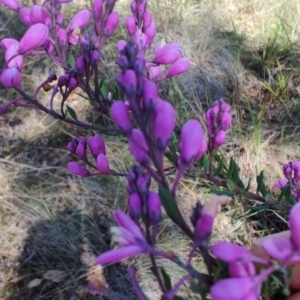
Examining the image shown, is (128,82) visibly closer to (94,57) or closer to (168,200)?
(168,200)

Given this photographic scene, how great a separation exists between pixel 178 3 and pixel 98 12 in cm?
235

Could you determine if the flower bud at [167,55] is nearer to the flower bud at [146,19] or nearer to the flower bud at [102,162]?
the flower bud at [146,19]

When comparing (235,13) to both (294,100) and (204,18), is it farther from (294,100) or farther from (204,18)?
(294,100)

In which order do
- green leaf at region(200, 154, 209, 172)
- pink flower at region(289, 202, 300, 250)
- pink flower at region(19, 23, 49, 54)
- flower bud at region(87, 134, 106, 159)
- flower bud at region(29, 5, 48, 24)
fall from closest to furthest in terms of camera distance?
pink flower at region(289, 202, 300, 250)
pink flower at region(19, 23, 49, 54)
flower bud at region(29, 5, 48, 24)
flower bud at region(87, 134, 106, 159)
green leaf at region(200, 154, 209, 172)

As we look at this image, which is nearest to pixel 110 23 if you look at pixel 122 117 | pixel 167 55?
pixel 167 55

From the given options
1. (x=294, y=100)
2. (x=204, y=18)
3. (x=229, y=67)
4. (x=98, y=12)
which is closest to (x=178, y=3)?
(x=204, y=18)

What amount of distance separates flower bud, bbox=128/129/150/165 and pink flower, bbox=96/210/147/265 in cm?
7

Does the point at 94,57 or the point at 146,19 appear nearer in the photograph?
the point at 94,57

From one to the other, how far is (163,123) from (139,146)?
1.6 inches

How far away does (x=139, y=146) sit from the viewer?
59 cm

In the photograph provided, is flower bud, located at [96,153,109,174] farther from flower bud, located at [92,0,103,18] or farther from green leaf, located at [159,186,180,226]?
green leaf, located at [159,186,180,226]

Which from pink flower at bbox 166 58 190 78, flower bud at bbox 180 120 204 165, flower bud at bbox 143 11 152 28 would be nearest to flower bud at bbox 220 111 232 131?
pink flower at bbox 166 58 190 78

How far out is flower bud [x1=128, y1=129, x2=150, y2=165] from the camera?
595 mm

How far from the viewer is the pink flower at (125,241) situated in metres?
0.56
